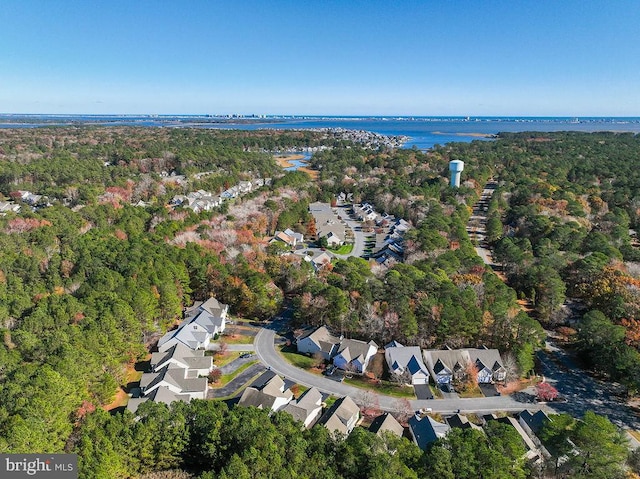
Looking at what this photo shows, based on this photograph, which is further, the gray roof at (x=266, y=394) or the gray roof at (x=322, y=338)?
the gray roof at (x=322, y=338)

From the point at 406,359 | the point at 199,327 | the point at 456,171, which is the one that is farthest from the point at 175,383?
the point at 456,171

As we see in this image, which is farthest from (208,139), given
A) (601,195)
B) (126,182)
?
(601,195)

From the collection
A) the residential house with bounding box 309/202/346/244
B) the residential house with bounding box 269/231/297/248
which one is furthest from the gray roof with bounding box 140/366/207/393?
the residential house with bounding box 309/202/346/244

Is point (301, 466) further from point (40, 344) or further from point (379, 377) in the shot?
point (40, 344)

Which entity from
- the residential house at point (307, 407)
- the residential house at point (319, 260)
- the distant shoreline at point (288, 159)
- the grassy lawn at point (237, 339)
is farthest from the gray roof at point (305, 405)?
the distant shoreline at point (288, 159)

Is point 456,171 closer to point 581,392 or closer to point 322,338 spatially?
point 581,392

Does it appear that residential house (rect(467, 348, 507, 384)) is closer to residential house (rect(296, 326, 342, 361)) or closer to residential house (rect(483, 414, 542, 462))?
residential house (rect(483, 414, 542, 462))

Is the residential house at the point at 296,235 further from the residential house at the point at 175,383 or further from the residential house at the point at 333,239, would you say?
the residential house at the point at 175,383
